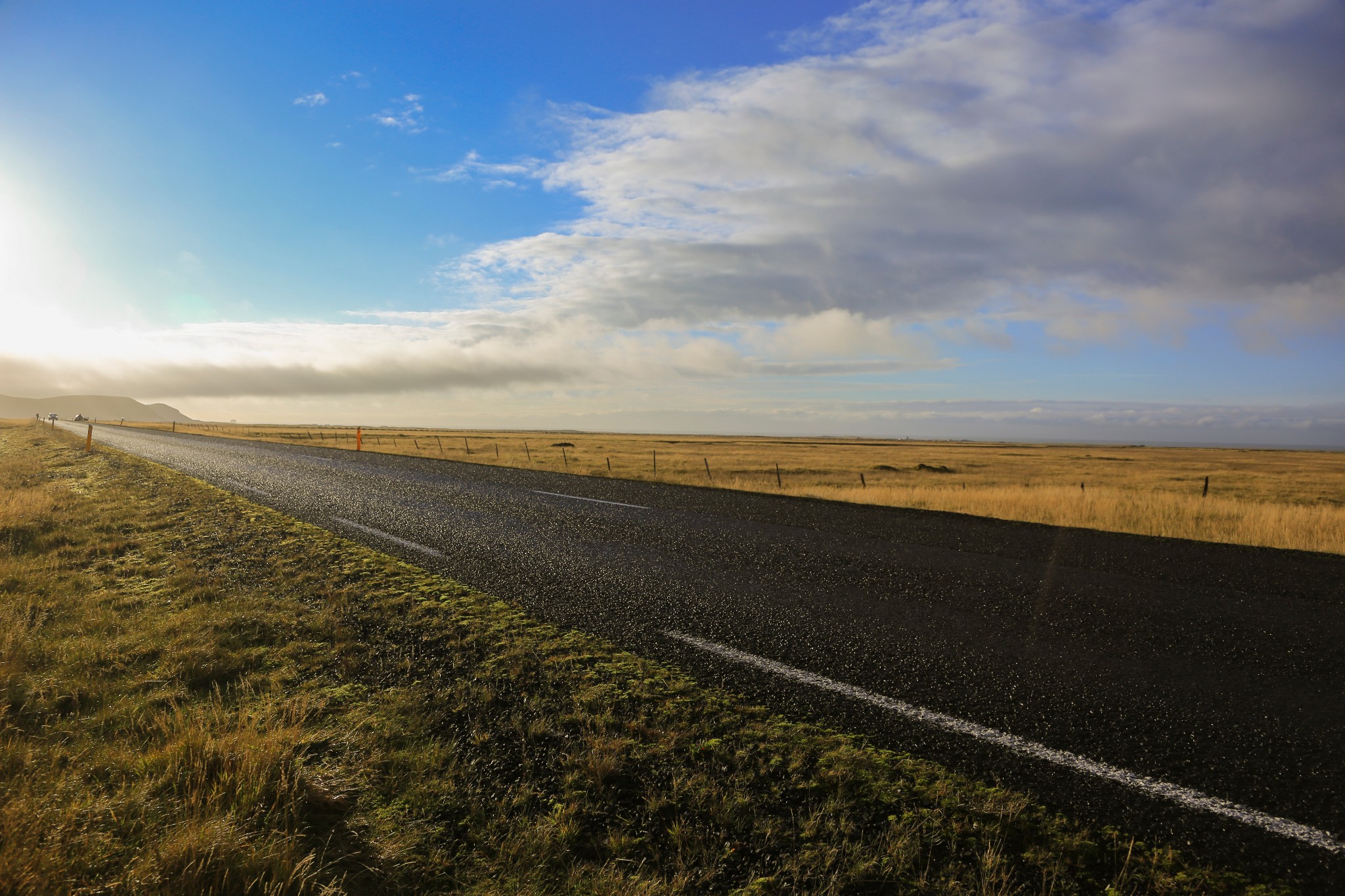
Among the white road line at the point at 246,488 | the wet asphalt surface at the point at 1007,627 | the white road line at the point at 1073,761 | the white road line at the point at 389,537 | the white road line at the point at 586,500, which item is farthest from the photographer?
the white road line at the point at 246,488

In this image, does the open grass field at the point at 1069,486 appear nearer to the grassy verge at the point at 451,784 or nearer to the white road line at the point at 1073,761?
the white road line at the point at 1073,761

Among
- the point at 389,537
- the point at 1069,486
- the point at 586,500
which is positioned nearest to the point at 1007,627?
the point at 389,537

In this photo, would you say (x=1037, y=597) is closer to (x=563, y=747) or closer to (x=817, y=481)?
(x=563, y=747)

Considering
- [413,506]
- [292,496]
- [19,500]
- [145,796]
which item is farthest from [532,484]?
[145,796]

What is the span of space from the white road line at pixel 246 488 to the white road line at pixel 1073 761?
43.4 ft

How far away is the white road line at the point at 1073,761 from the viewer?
2693mm

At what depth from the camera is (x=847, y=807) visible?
9.25 feet

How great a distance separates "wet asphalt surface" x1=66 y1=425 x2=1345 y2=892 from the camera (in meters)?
3.12

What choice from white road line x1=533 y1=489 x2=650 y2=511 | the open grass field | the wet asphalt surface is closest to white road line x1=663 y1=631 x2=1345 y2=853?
the wet asphalt surface

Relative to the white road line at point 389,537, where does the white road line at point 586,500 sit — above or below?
above

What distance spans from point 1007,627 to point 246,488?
52.5 ft

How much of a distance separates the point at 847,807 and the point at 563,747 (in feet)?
4.68

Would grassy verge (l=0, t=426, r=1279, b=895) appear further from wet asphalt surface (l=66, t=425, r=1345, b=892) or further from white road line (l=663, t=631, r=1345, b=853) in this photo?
white road line (l=663, t=631, r=1345, b=853)

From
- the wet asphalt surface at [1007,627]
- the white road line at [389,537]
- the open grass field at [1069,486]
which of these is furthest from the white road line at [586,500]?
the open grass field at [1069,486]
